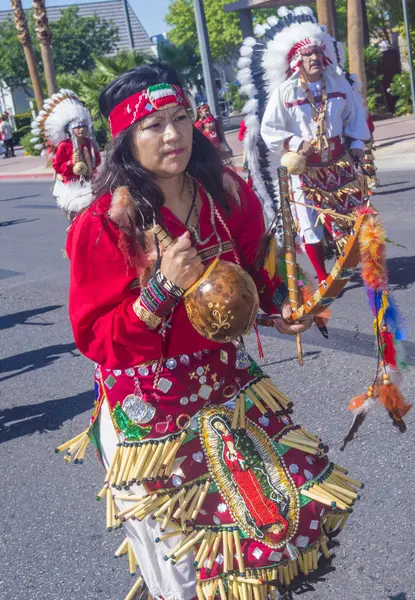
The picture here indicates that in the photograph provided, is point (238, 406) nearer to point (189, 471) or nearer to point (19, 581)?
point (189, 471)

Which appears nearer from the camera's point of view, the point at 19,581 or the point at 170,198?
the point at 170,198

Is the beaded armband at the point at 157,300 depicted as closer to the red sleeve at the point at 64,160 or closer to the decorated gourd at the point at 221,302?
the decorated gourd at the point at 221,302

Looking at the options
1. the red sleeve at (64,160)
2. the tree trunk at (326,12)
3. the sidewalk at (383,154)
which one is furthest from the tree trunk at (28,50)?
the red sleeve at (64,160)

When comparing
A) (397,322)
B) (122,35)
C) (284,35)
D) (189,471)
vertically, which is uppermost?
(122,35)

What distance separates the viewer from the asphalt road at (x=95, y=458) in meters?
3.56

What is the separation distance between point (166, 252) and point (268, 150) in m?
4.88

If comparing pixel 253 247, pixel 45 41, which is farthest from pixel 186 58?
pixel 253 247

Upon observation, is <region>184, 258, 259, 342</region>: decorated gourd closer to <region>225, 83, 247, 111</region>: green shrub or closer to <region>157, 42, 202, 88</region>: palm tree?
<region>157, 42, 202, 88</region>: palm tree

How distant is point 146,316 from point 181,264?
0.54ft

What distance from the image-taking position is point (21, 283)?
9.91 m

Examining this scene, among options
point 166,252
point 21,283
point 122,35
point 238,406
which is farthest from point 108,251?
point 122,35

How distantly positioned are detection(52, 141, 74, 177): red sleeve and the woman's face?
8204 mm

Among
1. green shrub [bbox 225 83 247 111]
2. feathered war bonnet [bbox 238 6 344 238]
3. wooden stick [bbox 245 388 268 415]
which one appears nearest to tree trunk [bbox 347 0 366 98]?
feathered war bonnet [bbox 238 6 344 238]

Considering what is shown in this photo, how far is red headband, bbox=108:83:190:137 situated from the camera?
243cm
